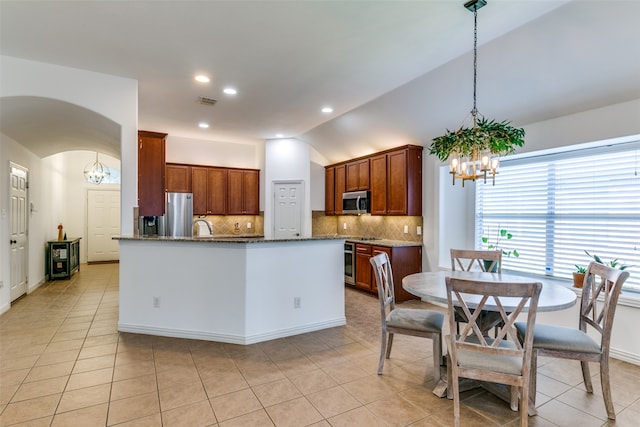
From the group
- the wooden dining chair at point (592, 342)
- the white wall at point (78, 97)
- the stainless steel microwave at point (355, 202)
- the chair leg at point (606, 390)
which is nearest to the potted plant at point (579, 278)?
the wooden dining chair at point (592, 342)


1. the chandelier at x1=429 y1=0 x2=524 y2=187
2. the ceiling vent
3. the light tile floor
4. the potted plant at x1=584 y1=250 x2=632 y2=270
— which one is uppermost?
the ceiling vent

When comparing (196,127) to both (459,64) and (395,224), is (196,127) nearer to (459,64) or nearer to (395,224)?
(395,224)

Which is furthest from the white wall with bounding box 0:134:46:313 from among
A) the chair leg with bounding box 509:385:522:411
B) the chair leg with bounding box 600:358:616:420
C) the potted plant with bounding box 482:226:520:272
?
the potted plant with bounding box 482:226:520:272

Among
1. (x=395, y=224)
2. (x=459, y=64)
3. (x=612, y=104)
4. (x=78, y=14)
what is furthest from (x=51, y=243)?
(x=612, y=104)

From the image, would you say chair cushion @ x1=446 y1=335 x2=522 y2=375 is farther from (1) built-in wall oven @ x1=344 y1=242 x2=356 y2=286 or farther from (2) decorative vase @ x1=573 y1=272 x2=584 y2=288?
(1) built-in wall oven @ x1=344 y1=242 x2=356 y2=286

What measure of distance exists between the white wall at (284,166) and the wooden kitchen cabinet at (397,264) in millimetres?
1603

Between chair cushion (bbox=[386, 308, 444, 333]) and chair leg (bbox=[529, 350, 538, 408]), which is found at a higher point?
chair cushion (bbox=[386, 308, 444, 333])

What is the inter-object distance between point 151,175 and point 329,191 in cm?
340

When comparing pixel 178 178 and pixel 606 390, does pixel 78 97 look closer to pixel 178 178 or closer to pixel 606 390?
pixel 178 178

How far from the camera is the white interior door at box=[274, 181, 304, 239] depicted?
6.72 metres

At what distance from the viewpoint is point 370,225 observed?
20.9 feet

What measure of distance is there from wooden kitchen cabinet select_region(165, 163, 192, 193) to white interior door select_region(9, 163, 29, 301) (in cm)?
211

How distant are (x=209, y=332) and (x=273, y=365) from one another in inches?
36.8

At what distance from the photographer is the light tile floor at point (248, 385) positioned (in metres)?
2.12
